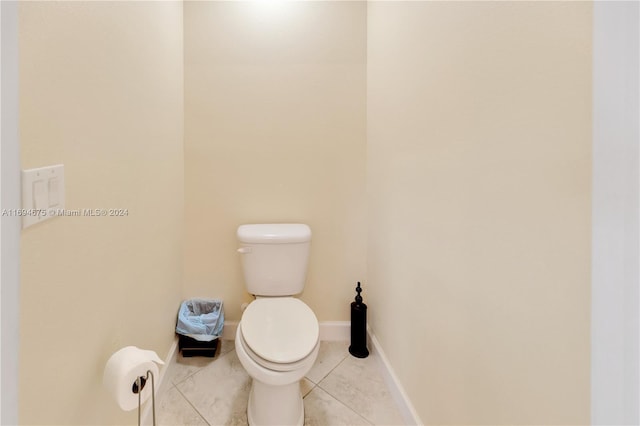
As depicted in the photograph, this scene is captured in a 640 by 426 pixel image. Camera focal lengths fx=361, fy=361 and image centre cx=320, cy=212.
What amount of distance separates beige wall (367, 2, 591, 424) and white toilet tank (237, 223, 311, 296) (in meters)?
0.62

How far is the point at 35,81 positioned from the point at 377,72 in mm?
1650

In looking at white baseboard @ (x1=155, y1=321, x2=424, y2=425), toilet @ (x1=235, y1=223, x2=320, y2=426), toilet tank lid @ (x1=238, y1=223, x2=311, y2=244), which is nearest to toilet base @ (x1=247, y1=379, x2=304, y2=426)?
toilet @ (x1=235, y1=223, x2=320, y2=426)

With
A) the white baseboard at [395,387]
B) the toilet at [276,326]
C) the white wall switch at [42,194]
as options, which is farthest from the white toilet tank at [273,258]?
the white wall switch at [42,194]

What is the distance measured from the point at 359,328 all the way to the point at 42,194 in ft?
5.80

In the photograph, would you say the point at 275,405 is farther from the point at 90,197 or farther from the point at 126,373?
the point at 90,197

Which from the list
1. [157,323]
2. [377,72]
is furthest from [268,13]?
[157,323]

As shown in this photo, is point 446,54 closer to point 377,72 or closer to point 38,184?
point 377,72

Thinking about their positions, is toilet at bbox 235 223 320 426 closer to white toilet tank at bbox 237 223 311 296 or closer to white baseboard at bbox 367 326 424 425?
white toilet tank at bbox 237 223 311 296

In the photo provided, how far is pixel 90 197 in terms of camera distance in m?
1.04

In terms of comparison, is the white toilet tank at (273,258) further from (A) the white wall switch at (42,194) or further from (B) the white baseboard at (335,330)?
(A) the white wall switch at (42,194)

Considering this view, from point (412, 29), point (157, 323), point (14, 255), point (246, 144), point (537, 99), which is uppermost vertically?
point (412, 29)

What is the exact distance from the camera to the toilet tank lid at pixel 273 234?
6.63ft

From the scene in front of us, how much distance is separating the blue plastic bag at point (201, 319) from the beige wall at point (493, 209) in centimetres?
103

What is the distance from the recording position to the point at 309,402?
1.74m
